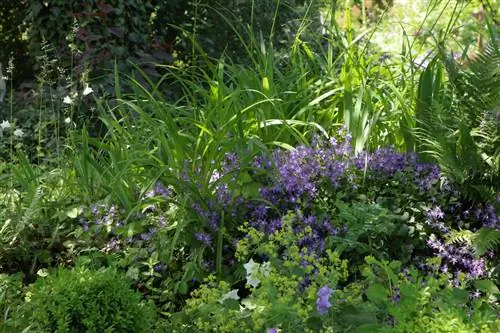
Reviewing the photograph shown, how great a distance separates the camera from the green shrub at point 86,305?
2479 mm

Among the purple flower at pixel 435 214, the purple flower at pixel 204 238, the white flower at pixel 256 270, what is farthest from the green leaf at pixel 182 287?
the purple flower at pixel 435 214

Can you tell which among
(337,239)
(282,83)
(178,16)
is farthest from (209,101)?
(178,16)

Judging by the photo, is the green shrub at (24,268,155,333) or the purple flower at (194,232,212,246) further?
the purple flower at (194,232,212,246)

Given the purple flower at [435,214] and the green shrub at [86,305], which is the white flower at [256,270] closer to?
the green shrub at [86,305]

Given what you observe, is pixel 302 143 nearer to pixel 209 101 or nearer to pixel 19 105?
pixel 209 101

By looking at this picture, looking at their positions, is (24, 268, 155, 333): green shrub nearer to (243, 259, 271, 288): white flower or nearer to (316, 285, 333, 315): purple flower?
(243, 259, 271, 288): white flower

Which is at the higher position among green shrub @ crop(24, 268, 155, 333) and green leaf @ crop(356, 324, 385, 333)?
green shrub @ crop(24, 268, 155, 333)

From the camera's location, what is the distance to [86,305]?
2.51 meters

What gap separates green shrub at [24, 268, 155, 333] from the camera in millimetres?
2479

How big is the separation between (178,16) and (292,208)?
14.7 feet

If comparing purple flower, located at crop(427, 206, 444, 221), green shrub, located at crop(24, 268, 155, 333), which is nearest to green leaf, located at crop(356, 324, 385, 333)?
green shrub, located at crop(24, 268, 155, 333)

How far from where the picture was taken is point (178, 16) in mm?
7352

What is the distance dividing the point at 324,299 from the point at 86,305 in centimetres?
82

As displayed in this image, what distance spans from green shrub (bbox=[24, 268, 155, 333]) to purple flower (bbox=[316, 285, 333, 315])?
0.67 meters
